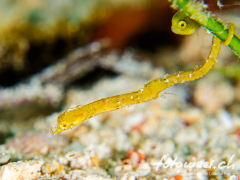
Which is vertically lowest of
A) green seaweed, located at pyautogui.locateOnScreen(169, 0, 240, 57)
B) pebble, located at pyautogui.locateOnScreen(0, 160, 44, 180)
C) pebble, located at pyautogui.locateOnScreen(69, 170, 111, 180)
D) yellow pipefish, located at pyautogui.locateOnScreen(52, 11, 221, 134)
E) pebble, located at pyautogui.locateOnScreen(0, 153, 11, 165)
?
pebble, located at pyautogui.locateOnScreen(69, 170, 111, 180)

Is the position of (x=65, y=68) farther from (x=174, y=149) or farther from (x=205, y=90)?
(x=205, y=90)

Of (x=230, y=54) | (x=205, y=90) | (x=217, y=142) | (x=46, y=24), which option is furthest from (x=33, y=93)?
(x=230, y=54)

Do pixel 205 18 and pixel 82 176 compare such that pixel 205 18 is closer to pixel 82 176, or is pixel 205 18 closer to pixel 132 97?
pixel 132 97

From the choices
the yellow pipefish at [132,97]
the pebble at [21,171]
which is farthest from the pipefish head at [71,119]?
the pebble at [21,171]

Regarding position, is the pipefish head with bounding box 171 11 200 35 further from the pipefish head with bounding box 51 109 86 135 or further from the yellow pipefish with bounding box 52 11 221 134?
the pipefish head with bounding box 51 109 86 135

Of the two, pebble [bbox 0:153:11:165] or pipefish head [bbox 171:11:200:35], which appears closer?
pipefish head [bbox 171:11:200:35]

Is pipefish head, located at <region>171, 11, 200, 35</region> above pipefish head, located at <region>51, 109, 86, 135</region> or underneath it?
above

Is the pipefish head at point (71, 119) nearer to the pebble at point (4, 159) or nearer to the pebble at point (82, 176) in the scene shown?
the pebble at point (82, 176)

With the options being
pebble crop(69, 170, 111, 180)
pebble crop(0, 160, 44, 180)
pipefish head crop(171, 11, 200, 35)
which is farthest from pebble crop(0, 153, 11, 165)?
pipefish head crop(171, 11, 200, 35)

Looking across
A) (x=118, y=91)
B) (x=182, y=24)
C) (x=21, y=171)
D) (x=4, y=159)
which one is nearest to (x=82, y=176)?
(x=21, y=171)
